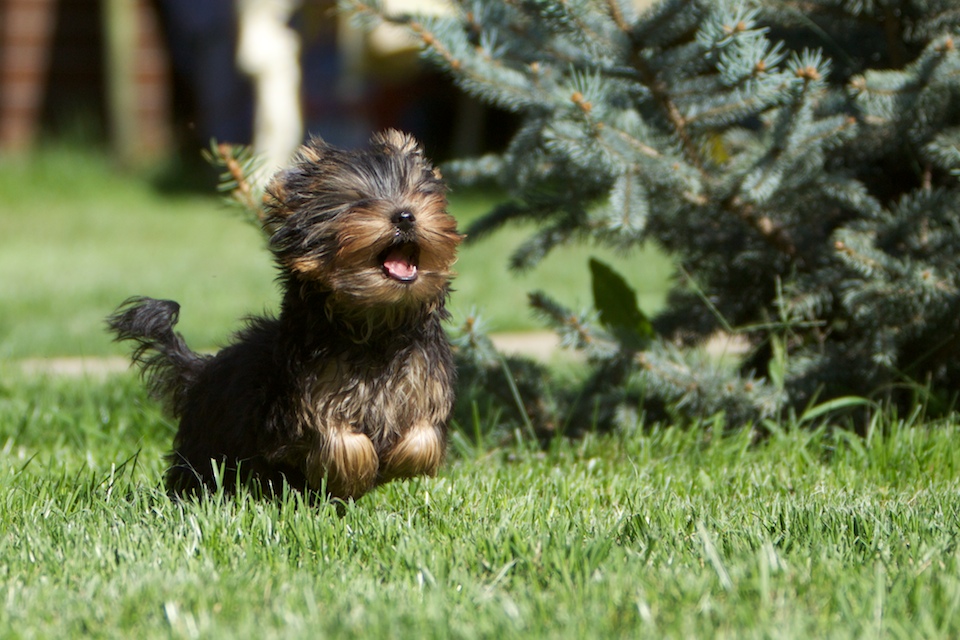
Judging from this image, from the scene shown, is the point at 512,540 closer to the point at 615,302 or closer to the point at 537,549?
the point at 537,549

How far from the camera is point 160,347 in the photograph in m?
4.08

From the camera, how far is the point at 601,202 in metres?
4.79

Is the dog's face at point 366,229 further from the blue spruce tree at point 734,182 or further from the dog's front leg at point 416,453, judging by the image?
the blue spruce tree at point 734,182

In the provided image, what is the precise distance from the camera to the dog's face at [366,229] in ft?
10.9

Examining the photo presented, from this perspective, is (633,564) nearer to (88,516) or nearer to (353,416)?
(353,416)

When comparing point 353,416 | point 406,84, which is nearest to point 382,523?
point 353,416

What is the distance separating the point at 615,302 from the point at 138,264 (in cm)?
704

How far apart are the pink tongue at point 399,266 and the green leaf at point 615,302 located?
4.53 feet

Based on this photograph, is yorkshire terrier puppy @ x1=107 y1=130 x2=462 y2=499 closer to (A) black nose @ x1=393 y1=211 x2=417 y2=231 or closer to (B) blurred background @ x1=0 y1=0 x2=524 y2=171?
(A) black nose @ x1=393 y1=211 x2=417 y2=231

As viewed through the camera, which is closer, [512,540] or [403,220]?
[512,540]

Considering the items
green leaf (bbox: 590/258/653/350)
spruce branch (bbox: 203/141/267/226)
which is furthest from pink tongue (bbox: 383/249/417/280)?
green leaf (bbox: 590/258/653/350)

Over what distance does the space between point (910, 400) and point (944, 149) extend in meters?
1.06

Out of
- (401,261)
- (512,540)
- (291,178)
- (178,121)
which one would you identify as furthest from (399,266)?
(178,121)

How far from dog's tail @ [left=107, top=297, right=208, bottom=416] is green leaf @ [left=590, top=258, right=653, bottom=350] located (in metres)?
1.55
